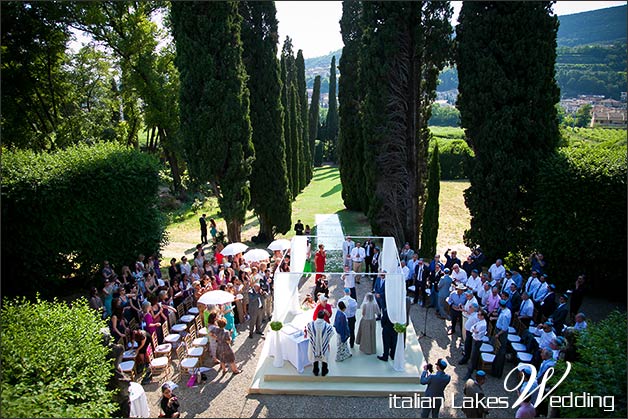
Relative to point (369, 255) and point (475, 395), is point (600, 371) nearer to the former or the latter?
point (475, 395)

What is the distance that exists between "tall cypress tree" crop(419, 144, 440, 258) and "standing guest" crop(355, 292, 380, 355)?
8.51m

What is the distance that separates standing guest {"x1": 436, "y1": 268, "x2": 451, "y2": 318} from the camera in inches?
492

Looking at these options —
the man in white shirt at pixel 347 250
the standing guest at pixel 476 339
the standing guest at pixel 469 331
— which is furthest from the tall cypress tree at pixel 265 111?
the standing guest at pixel 476 339

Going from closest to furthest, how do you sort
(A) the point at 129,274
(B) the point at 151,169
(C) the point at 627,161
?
(C) the point at 627,161, (A) the point at 129,274, (B) the point at 151,169

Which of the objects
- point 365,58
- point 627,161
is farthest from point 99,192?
point 627,161

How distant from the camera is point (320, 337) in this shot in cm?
956

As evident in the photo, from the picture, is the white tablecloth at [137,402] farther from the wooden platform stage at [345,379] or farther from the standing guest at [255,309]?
the standing guest at [255,309]

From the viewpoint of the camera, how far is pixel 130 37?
24.6 meters

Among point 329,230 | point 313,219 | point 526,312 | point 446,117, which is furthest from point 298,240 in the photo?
point 446,117

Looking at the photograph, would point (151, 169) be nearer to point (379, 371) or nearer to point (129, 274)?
point (129, 274)

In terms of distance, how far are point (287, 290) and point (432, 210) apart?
366 inches

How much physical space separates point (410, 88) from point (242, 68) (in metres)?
7.59

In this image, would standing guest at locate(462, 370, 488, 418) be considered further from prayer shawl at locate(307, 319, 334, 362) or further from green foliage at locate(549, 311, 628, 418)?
prayer shawl at locate(307, 319, 334, 362)

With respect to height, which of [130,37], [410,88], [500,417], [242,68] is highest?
[130,37]
